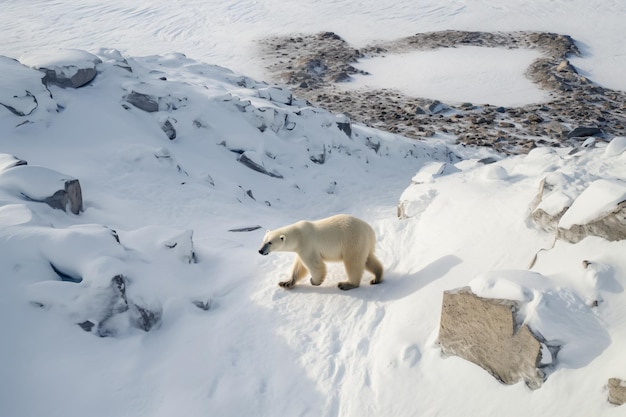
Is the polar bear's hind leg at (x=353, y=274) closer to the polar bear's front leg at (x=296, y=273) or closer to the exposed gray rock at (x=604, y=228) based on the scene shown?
the polar bear's front leg at (x=296, y=273)

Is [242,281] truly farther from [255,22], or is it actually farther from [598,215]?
[255,22]

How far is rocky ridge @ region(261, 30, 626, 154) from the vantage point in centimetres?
2109

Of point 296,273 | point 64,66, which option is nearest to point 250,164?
point 64,66

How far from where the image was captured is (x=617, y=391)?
4.04 m

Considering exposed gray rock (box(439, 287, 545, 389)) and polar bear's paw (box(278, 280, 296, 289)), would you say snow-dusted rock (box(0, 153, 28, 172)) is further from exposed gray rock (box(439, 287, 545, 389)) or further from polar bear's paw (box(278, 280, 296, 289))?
exposed gray rock (box(439, 287, 545, 389))

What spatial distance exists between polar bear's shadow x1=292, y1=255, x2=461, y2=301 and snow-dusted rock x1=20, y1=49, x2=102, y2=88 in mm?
10505

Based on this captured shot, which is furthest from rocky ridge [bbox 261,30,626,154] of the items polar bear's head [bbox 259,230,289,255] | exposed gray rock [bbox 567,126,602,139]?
polar bear's head [bbox 259,230,289,255]

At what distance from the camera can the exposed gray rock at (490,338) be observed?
183 inches

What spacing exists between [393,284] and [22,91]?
35.6 ft

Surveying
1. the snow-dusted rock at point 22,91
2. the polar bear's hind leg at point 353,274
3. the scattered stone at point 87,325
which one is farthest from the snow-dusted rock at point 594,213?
the snow-dusted rock at point 22,91

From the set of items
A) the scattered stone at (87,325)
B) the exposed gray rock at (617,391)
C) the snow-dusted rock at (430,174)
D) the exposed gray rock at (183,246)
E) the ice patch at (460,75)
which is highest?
the exposed gray rock at (617,391)

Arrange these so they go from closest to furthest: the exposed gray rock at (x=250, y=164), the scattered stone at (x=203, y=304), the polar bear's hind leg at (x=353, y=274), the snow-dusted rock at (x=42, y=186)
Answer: the scattered stone at (x=203, y=304) → the polar bear's hind leg at (x=353, y=274) → the snow-dusted rock at (x=42, y=186) → the exposed gray rock at (x=250, y=164)

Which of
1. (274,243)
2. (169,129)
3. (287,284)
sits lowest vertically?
(169,129)

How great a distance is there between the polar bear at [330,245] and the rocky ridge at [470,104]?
548 inches
